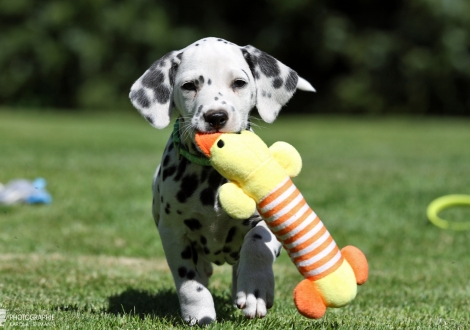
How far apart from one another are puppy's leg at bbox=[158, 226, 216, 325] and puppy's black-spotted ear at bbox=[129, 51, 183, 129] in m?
0.77

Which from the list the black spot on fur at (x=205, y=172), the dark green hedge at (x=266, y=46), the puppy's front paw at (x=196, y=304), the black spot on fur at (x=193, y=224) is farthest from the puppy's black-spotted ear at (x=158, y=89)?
the dark green hedge at (x=266, y=46)

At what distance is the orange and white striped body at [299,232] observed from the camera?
12.5 ft

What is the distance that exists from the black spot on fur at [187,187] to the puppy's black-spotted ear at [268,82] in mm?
647

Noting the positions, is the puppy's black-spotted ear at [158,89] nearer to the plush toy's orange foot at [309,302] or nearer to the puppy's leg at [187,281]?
the puppy's leg at [187,281]

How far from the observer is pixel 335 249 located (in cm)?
385

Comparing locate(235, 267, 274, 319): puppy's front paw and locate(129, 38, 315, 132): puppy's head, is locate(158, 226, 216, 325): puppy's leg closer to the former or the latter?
locate(235, 267, 274, 319): puppy's front paw

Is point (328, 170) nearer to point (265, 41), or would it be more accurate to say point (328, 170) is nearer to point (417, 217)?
point (417, 217)

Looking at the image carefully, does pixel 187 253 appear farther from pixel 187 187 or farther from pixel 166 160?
pixel 166 160

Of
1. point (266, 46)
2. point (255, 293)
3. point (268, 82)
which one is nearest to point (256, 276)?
point (255, 293)

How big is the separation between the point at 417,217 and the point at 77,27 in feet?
106

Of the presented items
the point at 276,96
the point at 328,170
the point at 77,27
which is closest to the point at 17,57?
the point at 77,27

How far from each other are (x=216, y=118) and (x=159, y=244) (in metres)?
4.20

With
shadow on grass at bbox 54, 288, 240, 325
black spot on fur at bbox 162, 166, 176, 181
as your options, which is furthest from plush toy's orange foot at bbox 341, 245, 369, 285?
black spot on fur at bbox 162, 166, 176, 181

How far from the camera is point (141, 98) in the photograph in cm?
471
